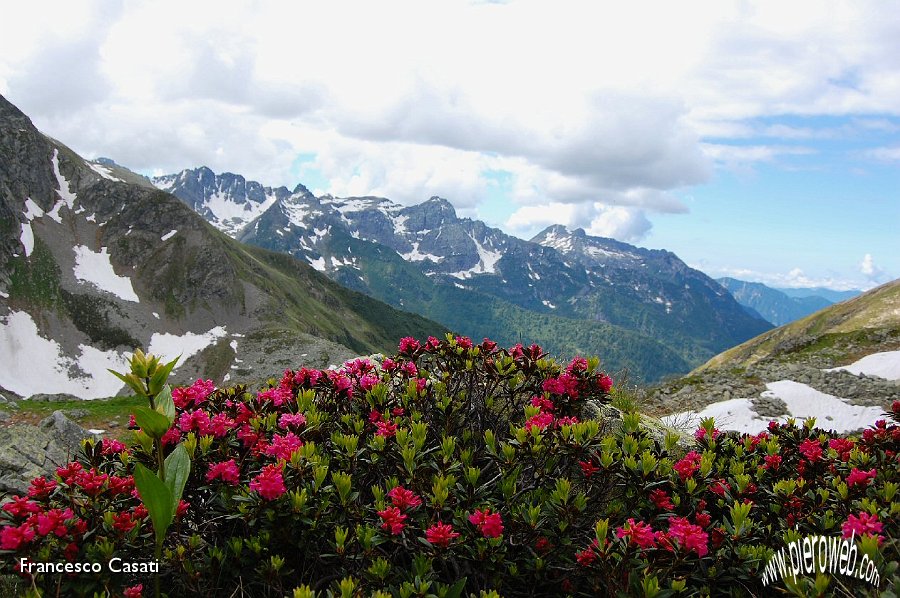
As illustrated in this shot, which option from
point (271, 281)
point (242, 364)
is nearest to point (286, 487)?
point (242, 364)

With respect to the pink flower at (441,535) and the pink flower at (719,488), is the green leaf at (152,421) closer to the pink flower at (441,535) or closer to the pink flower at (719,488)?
the pink flower at (441,535)

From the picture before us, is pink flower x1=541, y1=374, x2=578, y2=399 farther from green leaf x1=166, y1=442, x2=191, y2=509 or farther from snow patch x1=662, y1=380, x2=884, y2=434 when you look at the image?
snow patch x1=662, y1=380, x2=884, y2=434

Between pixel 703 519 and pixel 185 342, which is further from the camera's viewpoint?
pixel 185 342

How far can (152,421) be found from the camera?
9.18ft

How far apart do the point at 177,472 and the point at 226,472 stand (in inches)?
21.2

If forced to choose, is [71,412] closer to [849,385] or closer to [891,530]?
[891,530]

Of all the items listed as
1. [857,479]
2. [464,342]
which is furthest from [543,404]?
[857,479]

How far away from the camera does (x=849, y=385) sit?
72.1ft

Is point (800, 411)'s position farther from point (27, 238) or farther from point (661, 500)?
point (27, 238)

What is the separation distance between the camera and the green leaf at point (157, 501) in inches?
112

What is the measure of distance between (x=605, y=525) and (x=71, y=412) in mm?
36870

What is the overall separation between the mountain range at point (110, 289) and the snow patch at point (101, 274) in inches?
13.2

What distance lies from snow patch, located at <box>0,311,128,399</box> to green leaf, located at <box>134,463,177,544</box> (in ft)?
395

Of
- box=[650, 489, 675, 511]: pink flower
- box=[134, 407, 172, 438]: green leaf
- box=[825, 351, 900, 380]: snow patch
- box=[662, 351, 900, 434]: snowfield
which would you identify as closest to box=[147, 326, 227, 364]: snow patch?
box=[662, 351, 900, 434]: snowfield
